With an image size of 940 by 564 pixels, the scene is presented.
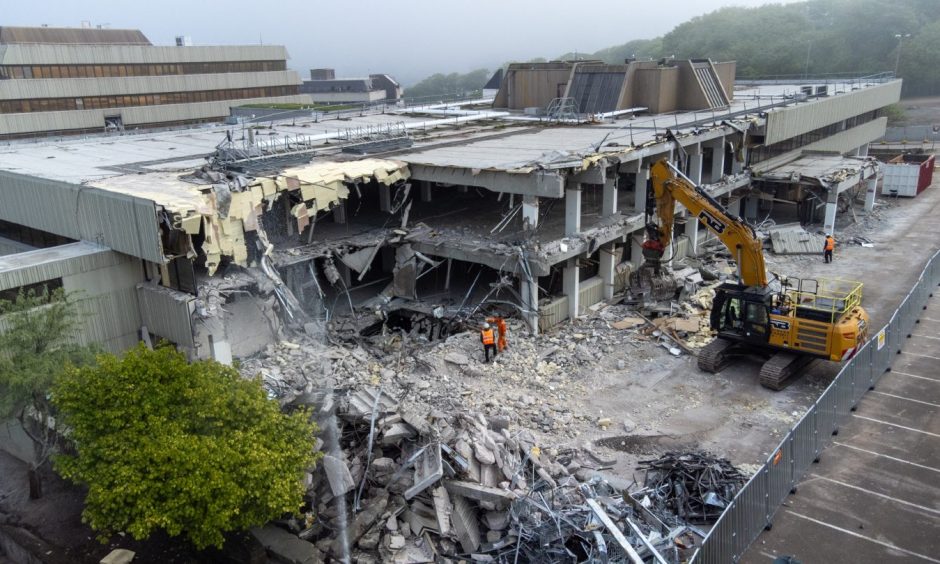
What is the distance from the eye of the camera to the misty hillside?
78.2 meters

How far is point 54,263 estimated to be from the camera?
17.4 m

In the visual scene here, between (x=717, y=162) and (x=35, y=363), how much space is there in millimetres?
28352

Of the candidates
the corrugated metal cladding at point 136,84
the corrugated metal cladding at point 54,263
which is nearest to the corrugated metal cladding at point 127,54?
the corrugated metal cladding at point 136,84

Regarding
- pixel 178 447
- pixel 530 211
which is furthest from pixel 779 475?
pixel 530 211

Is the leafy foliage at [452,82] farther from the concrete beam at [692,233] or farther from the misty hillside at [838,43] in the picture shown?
the concrete beam at [692,233]

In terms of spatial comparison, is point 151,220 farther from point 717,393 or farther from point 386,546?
point 717,393

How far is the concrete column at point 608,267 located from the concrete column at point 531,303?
4.30m

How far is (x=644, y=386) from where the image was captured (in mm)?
19266

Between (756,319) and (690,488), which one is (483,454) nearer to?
(690,488)

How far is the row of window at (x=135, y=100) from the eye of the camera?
46312 millimetres

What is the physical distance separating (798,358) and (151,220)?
55.0 feet

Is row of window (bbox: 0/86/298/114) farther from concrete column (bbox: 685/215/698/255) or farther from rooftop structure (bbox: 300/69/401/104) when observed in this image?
concrete column (bbox: 685/215/698/255)

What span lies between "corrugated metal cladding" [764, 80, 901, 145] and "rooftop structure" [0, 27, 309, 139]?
40.4m

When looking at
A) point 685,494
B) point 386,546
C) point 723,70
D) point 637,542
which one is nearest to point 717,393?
point 685,494
